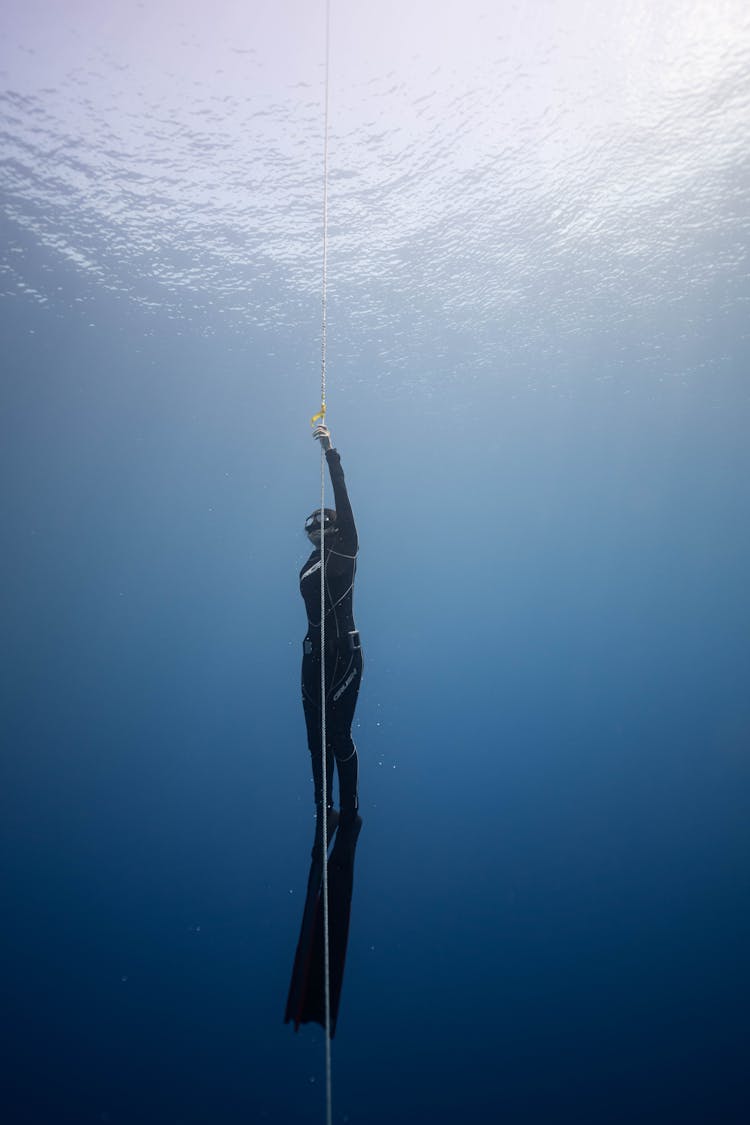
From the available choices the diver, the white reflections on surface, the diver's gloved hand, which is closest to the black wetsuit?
the diver

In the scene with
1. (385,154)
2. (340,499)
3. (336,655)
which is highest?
(385,154)

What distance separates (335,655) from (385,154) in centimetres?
779

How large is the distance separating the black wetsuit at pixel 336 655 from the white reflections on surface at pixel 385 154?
258 inches

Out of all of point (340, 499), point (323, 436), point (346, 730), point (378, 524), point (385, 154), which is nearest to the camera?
point (323, 436)

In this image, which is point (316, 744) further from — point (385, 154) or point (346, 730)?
point (385, 154)

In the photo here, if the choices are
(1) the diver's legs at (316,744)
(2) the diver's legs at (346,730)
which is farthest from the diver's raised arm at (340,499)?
(1) the diver's legs at (316,744)

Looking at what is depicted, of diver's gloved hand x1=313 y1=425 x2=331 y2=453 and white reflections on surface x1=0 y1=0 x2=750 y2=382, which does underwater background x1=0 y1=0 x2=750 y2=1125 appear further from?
diver's gloved hand x1=313 y1=425 x2=331 y2=453

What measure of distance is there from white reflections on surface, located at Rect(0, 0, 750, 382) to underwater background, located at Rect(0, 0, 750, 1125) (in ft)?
0.16

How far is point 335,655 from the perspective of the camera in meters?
4.04

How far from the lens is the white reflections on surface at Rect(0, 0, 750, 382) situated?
6.75 m

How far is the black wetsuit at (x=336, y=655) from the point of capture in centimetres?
396

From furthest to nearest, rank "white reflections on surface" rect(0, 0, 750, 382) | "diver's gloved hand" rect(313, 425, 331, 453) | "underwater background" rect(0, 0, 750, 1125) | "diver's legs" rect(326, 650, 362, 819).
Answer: "underwater background" rect(0, 0, 750, 1125), "white reflections on surface" rect(0, 0, 750, 382), "diver's legs" rect(326, 650, 362, 819), "diver's gloved hand" rect(313, 425, 331, 453)

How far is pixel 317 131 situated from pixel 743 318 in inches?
462

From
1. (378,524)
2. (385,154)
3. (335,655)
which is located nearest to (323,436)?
(335,655)
